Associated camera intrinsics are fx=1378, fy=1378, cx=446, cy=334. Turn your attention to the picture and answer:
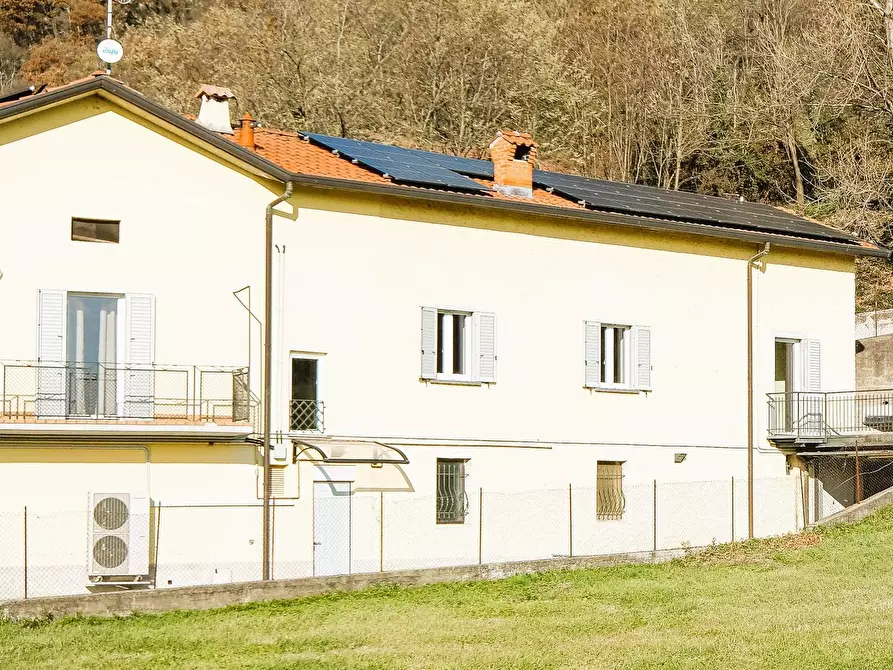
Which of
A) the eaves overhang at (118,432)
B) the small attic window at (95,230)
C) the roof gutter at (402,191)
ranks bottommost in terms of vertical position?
the eaves overhang at (118,432)

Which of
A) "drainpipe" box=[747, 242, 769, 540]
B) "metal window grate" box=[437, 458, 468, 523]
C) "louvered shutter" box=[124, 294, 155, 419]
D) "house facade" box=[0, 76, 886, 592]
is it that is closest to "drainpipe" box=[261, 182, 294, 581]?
"house facade" box=[0, 76, 886, 592]

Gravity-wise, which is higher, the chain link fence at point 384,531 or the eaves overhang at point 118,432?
the eaves overhang at point 118,432

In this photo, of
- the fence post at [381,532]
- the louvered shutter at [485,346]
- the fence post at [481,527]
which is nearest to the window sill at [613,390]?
the louvered shutter at [485,346]

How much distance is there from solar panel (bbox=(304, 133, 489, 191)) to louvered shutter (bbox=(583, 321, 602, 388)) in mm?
3430

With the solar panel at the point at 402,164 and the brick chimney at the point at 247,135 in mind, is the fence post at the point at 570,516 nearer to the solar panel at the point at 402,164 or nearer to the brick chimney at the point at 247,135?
the solar panel at the point at 402,164

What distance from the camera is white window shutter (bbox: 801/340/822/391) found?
29.5 metres

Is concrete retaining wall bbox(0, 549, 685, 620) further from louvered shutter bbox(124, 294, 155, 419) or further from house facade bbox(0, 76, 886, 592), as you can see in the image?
louvered shutter bbox(124, 294, 155, 419)

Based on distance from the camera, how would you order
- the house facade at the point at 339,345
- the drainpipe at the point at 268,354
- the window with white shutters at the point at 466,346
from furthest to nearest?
the window with white shutters at the point at 466,346 < the drainpipe at the point at 268,354 < the house facade at the point at 339,345

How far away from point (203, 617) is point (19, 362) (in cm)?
536

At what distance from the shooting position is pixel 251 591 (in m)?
20.2

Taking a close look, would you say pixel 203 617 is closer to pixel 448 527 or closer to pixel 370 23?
pixel 448 527

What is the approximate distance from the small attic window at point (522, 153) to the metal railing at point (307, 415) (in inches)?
269

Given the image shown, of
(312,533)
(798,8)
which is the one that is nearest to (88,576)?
(312,533)

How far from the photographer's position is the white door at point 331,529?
76.3 feet
